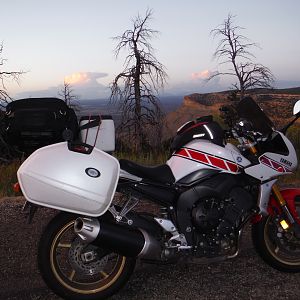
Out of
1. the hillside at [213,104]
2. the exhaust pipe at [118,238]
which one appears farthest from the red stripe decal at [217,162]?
the hillside at [213,104]

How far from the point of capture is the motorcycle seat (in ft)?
12.2

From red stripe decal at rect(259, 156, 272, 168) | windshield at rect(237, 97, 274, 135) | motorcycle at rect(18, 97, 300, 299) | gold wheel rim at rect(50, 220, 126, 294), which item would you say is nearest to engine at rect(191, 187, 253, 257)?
motorcycle at rect(18, 97, 300, 299)

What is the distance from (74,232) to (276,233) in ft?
6.38

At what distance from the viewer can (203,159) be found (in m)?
3.81

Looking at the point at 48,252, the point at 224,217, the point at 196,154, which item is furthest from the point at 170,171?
the point at 48,252

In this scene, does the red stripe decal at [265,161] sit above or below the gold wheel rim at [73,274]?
above

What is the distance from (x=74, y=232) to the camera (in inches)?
143

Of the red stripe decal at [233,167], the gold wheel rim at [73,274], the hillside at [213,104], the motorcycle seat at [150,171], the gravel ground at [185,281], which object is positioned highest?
the red stripe decal at [233,167]

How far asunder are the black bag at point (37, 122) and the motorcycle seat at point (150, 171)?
51 cm

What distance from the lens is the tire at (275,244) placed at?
425 centimetres

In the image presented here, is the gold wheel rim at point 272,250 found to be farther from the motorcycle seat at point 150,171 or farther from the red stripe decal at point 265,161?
the motorcycle seat at point 150,171

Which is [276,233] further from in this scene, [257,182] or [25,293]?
[25,293]

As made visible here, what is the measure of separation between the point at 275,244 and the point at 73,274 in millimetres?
1941

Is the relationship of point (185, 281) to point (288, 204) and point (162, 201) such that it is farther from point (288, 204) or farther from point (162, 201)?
point (288, 204)
